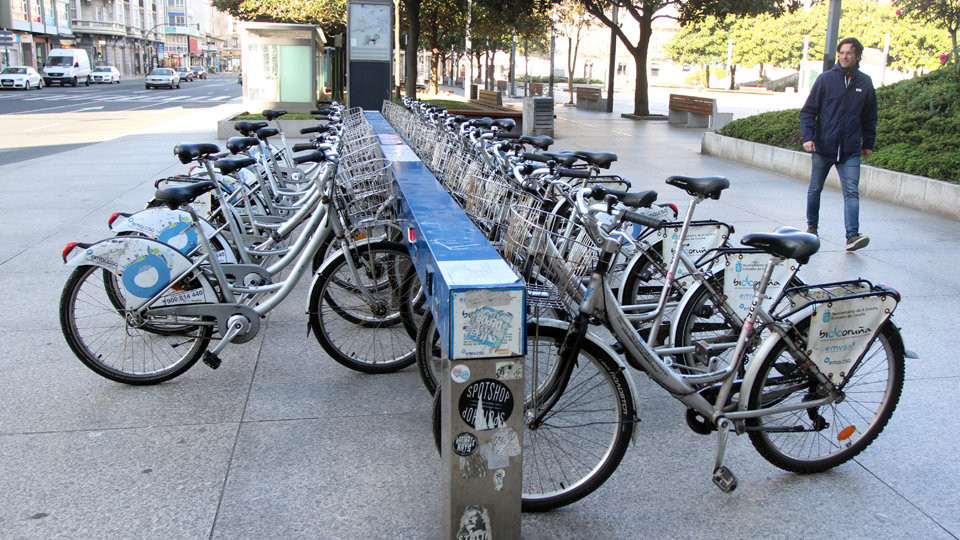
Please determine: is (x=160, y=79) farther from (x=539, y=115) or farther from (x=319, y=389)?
(x=319, y=389)

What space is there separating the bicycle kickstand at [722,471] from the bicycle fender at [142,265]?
2565 millimetres

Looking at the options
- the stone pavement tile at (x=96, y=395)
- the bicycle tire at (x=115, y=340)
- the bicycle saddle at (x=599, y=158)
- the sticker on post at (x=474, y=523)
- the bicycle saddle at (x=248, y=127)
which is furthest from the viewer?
the bicycle saddle at (x=248, y=127)

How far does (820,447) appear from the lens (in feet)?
11.6

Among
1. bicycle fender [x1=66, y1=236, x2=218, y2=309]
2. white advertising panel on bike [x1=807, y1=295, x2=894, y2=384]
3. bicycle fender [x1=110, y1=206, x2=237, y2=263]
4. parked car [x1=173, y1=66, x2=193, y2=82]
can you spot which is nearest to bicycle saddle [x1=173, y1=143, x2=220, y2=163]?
bicycle fender [x1=110, y1=206, x2=237, y2=263]

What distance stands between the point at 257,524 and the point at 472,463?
91 centimetres

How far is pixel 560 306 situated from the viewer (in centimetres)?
303

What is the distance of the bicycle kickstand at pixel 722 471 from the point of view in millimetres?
3094

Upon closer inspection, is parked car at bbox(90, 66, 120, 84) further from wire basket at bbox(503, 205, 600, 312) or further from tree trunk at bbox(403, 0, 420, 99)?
wire basket at bbox(503, 205, 600, 312)

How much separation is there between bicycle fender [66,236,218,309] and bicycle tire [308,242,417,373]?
0.64m

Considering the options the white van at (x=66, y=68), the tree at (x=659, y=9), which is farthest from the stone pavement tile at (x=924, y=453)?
the white van at (x=66, y=68)

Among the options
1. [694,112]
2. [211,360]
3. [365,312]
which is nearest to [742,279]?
[365,312]

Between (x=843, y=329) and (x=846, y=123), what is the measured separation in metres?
4.61

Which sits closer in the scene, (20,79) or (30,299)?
(30,299)

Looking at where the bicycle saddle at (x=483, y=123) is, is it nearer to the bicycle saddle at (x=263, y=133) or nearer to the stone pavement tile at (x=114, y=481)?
the bicycle saddle at (x=263, y=133)
